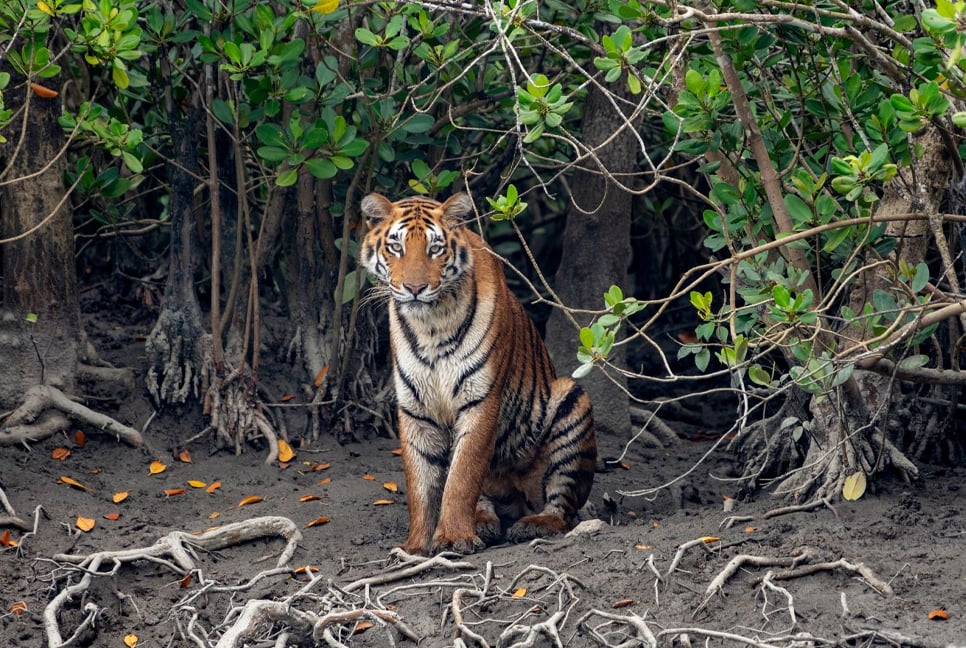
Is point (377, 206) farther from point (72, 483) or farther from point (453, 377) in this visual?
point (72, 483)

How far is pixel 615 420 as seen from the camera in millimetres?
7508

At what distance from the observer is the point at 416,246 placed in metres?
5.81

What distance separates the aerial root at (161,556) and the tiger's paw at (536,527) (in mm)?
1038

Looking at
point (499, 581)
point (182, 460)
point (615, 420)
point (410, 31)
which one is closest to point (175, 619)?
point (499, 581)

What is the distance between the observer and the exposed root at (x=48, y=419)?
615 centimetres

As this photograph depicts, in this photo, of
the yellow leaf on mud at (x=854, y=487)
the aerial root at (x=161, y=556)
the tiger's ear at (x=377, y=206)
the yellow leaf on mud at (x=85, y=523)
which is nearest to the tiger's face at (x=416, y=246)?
the tiger's ear at (x=377, y=206)

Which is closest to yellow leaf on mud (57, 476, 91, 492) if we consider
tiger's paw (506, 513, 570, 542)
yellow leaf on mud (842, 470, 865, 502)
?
tiger's paw (506, 513, 570, 542)

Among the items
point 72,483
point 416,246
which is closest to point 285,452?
point 72,483

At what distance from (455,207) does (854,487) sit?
2.25 m

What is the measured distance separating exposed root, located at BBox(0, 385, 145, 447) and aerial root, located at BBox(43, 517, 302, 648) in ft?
3.69

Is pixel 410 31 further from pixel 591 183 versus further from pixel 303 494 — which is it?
pixel 303 494

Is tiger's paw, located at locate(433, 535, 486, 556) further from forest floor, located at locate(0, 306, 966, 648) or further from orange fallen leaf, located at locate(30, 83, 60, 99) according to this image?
orange fallen leaf, located at locate(30, 83, 60, 99)

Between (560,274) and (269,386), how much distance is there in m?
1.86

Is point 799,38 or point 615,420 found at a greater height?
point 799,38
